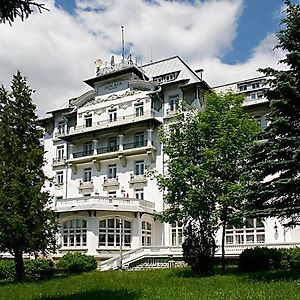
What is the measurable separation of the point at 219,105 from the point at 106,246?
16668 mm

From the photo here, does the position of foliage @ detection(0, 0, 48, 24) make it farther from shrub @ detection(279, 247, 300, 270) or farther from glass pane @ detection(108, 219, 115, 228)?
glass pane @ detection(108, 219, 115, 228)

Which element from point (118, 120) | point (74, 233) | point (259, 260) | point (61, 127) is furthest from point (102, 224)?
point (259, 260)

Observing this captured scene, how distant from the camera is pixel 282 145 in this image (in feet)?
54.6

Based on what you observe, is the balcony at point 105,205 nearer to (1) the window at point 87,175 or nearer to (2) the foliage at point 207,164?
(1) the window at point 87,175

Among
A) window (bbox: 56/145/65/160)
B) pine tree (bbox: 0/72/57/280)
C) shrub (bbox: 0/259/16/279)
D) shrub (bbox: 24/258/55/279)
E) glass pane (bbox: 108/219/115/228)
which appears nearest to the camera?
pine tree (bbox: 0/72/57/280)

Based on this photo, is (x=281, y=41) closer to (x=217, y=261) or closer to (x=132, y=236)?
(x=217, y=261)

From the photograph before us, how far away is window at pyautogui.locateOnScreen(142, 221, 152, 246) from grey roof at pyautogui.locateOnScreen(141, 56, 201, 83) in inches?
488

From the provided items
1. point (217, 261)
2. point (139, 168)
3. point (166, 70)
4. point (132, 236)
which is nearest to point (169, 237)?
point (132, 236)

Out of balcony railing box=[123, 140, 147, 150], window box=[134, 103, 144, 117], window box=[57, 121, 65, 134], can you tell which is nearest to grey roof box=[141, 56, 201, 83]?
window box=[134, 103, 144, 117]

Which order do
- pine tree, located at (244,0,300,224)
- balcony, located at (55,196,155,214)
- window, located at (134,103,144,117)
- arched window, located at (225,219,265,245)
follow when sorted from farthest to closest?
window, located at (134,103,144,117) < balcony, located at (55,196,155,214) < arched window, located at (225,219,265,245) < pine tree, located at (244,0,300,224)

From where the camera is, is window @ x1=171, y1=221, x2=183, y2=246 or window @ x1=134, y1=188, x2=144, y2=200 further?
window @ x1=134, y1=188, x2=144, y2=200

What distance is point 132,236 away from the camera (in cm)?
3722

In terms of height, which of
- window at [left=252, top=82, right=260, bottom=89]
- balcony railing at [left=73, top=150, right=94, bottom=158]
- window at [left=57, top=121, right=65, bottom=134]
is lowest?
balcony railing at [left=73, top=150, right=94, bottom=158]

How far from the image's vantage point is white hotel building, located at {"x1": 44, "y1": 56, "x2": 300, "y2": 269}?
1420 inches
